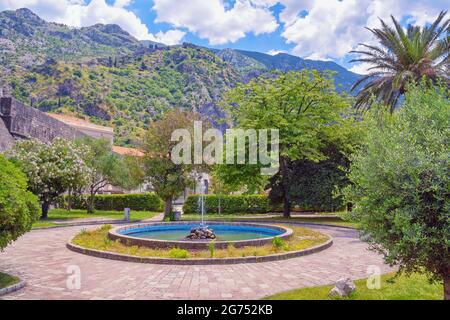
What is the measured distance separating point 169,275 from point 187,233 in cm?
935

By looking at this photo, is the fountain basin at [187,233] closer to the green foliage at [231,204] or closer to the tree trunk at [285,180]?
the tree trunk at [285,180]

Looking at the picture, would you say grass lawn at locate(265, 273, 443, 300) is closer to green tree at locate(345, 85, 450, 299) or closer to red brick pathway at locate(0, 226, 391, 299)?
red brick pathway at locate(0, 226, 391, 299)

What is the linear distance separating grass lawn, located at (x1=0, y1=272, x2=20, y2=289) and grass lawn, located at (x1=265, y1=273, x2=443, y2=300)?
5.19 meters

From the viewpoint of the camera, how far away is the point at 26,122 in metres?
26.8

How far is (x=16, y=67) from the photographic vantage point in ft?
354

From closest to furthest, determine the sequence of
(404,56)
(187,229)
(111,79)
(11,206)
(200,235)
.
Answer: (11,206) < (200,235) < (187,229) < (404,56) < (111,79)

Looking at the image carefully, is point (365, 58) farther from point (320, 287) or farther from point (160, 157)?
point (320, 287)

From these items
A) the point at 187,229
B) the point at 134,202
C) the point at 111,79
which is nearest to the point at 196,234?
the point at 187,229

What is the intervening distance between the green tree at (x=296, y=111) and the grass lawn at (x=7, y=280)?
55.4 feet

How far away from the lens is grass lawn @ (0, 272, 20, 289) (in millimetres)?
7492

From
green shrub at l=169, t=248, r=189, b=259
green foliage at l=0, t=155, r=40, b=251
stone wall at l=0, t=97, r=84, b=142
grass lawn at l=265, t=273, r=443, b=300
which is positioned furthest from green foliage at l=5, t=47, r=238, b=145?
grass lawn at l=265, t=273, r=443, b=300

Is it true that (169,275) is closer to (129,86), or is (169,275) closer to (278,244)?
(278,244)

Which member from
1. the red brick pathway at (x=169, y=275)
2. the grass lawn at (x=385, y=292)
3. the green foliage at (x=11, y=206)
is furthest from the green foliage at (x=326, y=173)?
the green foliage at (x=11, y=206)

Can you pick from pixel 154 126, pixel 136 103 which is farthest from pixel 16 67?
pixel 154 126
